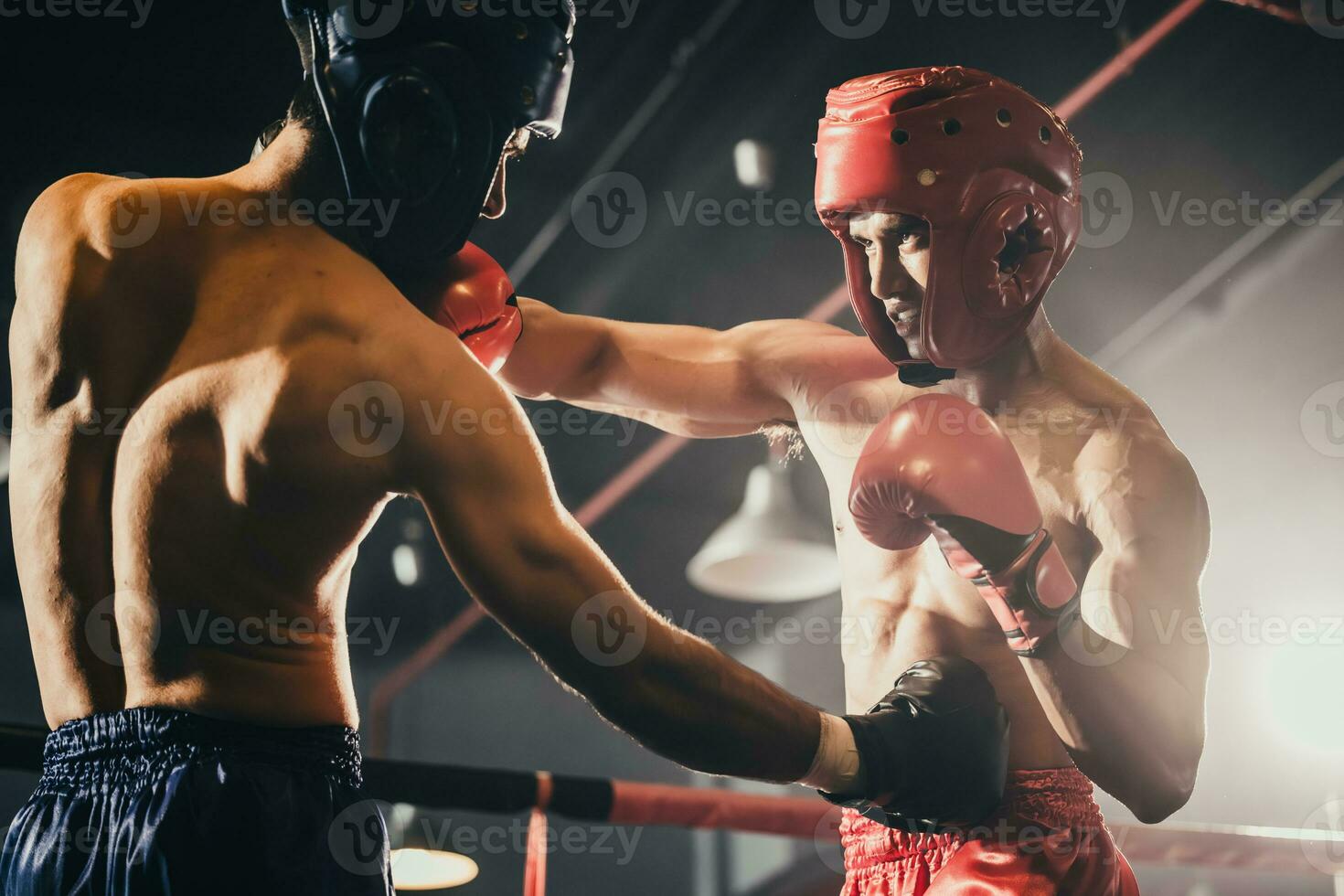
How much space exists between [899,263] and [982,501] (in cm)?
51

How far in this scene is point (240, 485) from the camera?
1222mm

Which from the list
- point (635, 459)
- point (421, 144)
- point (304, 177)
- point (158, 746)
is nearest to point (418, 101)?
point (421, 144)

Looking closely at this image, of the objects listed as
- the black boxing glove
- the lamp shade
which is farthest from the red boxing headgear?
the lamp shade

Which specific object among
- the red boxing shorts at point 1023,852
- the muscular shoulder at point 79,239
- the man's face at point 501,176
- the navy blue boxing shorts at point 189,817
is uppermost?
the man's face at point 501,176

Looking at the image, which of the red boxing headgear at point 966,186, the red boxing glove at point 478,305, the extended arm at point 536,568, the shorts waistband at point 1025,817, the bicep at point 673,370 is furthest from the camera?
the bicep at point 673,370

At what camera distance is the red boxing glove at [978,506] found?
1.74m

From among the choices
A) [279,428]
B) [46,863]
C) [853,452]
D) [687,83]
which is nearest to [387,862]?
[46,863]

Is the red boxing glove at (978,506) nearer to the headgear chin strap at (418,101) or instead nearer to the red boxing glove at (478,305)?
the red boxing glove at (478,305)

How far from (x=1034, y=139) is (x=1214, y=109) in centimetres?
128

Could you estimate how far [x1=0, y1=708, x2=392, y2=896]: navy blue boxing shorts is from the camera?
3.78 ft

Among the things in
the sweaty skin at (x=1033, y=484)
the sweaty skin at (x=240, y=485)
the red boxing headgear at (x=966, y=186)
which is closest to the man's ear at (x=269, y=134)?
the sweaty skin at (x=240, y=485)

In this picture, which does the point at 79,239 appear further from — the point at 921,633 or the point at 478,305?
the point at 921,633

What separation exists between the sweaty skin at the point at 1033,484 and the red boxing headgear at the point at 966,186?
2.4 inches

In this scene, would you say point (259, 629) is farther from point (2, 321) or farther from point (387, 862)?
point (2, 321)
